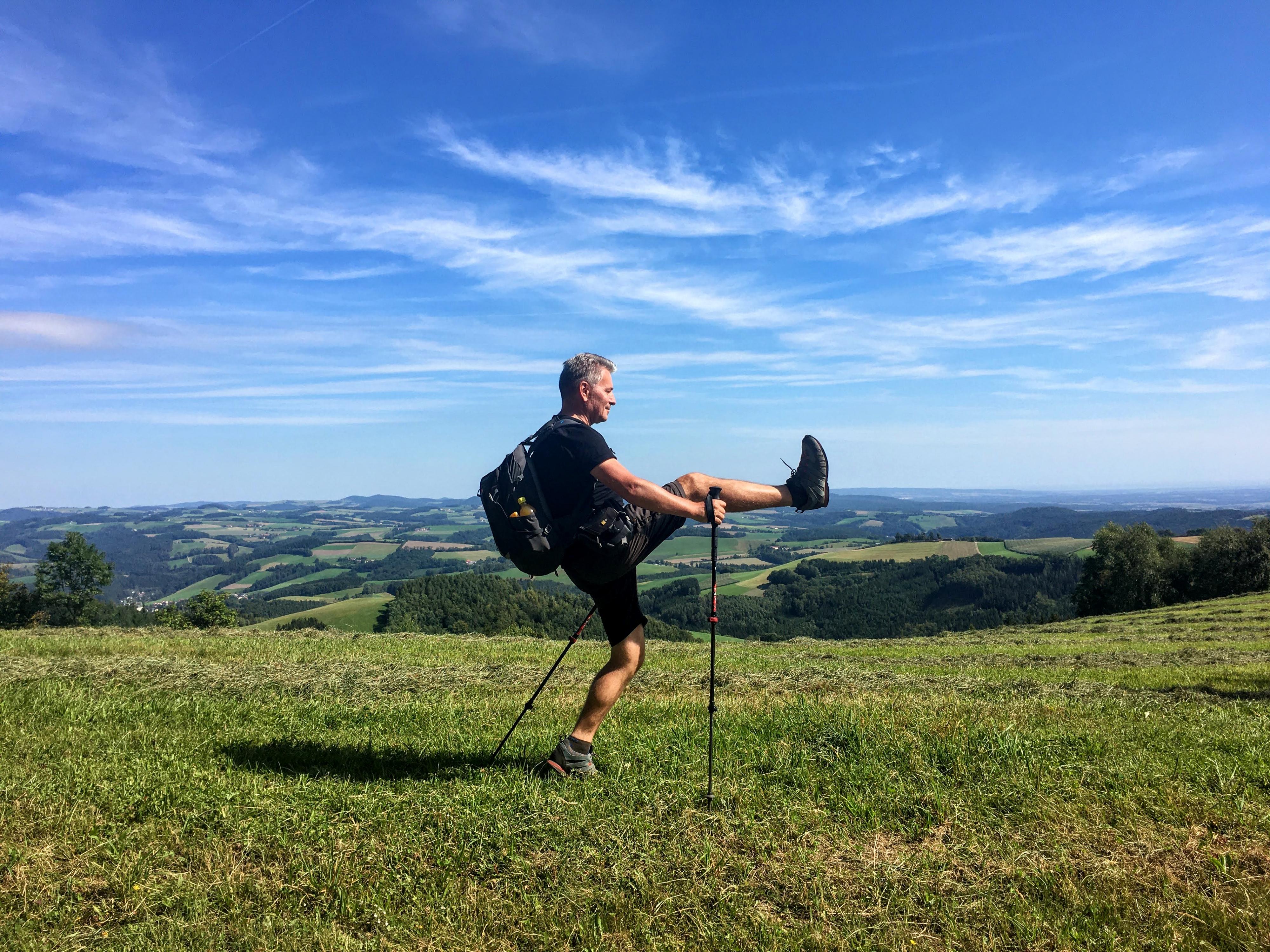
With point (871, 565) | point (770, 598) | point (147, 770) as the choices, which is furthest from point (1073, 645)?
point (871, 565)

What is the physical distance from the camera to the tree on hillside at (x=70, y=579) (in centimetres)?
4991

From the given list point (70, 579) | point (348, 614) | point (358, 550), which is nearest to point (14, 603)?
point (70, 579)

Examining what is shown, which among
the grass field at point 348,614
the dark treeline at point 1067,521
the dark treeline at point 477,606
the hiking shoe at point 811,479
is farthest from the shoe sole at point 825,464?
the dark treeline at point 1067,521

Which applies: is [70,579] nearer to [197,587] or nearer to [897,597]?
[197,587]

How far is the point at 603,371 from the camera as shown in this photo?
5.50 metres

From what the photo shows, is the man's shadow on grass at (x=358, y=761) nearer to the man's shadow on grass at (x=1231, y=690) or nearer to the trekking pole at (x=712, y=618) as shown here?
the trekking pole at (x=712, y=618)

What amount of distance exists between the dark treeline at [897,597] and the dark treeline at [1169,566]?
24.0 feet

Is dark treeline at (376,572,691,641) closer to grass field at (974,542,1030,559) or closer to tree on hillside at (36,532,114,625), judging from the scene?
tree on hillside at (36,532,114,625)

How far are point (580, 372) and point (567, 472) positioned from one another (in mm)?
805

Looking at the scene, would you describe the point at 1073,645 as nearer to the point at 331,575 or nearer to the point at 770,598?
the point at 770,598

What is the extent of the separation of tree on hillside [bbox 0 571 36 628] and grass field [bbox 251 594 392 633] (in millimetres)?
14597

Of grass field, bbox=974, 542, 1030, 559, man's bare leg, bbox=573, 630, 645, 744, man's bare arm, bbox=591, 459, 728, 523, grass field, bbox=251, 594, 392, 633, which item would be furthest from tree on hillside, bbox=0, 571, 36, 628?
grass field, bbox=974, 542, 1030, 559

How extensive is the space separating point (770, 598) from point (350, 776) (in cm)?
7388

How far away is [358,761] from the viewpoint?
573 cm
